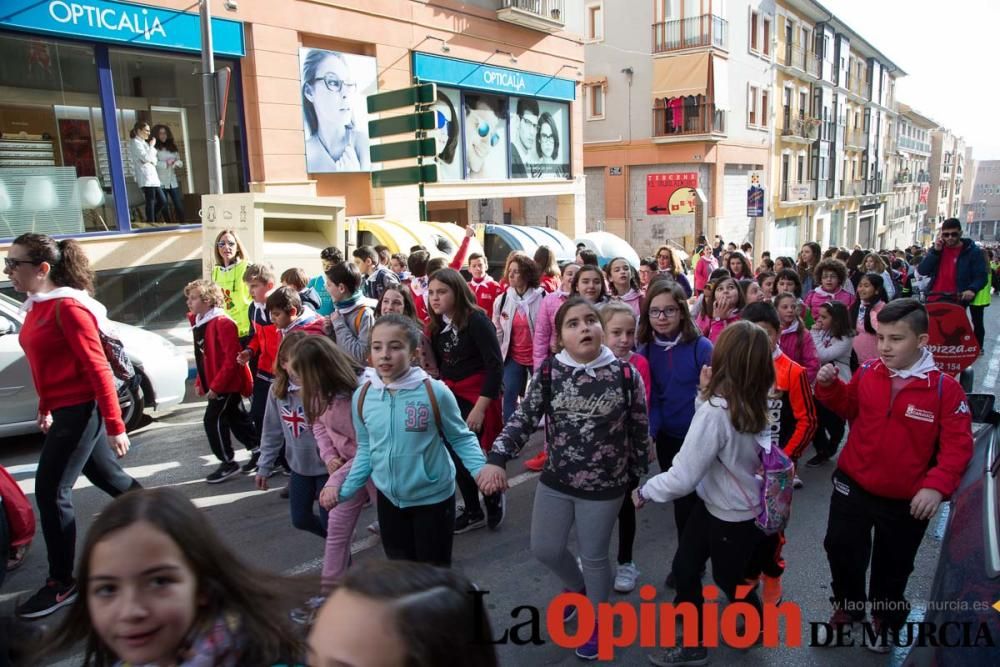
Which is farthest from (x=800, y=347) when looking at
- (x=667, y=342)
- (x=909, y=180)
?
(x=909, y=180)

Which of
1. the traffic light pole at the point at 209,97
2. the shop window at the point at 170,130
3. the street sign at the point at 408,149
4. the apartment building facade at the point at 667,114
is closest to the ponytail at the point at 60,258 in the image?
the traffic light pole at the point at 209,97

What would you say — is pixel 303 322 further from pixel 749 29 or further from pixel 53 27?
pixel 749 29

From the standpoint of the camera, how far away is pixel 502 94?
1909cm

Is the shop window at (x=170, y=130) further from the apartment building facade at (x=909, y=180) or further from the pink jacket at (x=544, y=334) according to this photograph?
the apartment building facade at (x=909, y=180)

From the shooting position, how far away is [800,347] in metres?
4.77

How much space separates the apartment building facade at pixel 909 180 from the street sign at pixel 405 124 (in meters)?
55.3

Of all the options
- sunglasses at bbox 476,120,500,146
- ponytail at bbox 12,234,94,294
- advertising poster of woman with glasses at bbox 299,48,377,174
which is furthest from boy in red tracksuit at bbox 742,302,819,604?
sunglasses at bbox 476,120,500,146

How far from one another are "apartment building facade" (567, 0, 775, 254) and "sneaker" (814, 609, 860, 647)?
1033 inches

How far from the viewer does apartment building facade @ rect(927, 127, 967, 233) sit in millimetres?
76625

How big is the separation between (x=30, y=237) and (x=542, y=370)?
8.84 feet

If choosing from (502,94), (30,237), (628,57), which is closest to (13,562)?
(30,237)

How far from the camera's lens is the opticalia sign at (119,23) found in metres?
10.3

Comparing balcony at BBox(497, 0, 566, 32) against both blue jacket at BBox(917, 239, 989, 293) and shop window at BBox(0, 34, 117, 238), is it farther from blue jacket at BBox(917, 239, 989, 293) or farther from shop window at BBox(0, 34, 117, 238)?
blue jacket at BBox(917, 239, 989, 293)

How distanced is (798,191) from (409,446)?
36.8m
